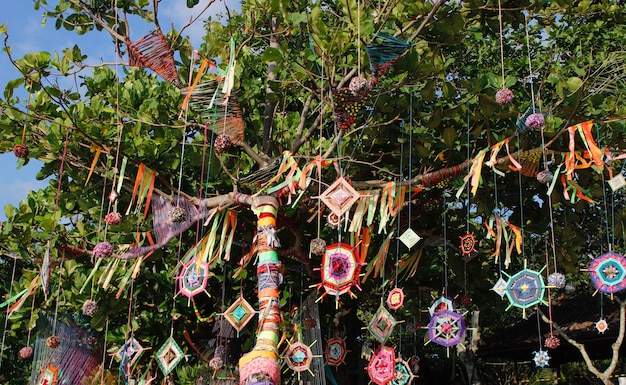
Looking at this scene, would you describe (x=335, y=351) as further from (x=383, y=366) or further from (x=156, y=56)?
(x=156, y=56)

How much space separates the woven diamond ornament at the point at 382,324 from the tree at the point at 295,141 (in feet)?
1.11

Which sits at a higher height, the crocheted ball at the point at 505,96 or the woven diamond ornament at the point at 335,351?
the crocheted ball at the point at 505,96

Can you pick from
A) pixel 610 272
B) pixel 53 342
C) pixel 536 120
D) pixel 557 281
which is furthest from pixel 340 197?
pixel 53 342

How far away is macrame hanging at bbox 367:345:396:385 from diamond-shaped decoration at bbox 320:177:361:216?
1677 millimetres

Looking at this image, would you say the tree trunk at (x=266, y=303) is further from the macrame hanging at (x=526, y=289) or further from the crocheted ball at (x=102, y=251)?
the macrame hanging at (x=526, y=289)

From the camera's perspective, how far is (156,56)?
585 cm

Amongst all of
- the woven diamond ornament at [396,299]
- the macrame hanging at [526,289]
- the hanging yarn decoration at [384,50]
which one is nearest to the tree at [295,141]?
the hanging yarn decoration at [384,50]

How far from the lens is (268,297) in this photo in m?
5.43

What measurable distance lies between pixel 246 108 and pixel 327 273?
7.20 feet

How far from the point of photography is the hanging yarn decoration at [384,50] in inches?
192

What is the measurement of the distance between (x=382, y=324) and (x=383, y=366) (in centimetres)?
39

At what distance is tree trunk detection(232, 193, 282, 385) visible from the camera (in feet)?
16.2

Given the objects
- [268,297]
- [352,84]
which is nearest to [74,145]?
[268,297]

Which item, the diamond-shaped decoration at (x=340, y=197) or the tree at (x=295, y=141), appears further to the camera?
the tree at (x=295, y=141)
